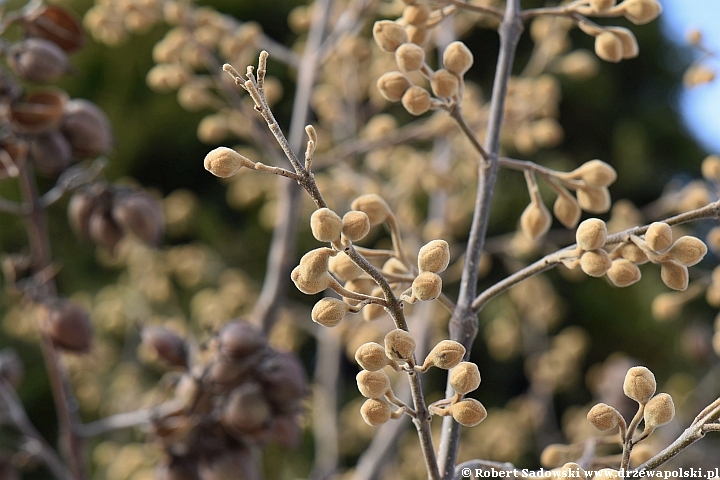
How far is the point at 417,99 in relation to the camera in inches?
18.0

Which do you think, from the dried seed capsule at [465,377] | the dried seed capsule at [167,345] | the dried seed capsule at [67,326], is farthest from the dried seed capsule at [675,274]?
the dried seed capsule at [67,326]

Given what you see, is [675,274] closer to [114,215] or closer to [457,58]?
[457,58]

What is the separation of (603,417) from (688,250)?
0.35 feet

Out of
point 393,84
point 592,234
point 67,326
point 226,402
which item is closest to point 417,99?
point 393,84

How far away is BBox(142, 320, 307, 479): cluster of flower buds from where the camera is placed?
0.61 metres

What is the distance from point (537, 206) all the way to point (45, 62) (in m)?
0.48

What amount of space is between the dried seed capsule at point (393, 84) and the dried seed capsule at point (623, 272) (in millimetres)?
171

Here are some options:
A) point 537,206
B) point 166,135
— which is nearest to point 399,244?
point 537,206

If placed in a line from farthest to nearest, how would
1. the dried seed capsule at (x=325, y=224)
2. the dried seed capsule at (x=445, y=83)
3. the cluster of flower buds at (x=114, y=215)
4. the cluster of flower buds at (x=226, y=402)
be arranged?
the cluster of flower buds at (x=114, y=215)
the cluster of flower buds at (x=226, y=402)
the dried seed capsule at (x=445, y=83)
the dried seed capsule at (x=325, y=224)

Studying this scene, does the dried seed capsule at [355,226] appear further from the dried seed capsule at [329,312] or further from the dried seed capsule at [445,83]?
the dried seed capsule at [445,83]

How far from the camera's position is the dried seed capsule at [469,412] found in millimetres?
344

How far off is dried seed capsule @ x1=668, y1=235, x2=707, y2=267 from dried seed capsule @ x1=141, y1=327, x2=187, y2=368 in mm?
434

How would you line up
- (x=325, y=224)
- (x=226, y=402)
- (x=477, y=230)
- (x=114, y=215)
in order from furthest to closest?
(x=114, y=215)
(x=226, y=402)
(x=477, y=230)
(x=325, y=224)

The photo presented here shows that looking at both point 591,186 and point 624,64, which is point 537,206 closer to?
point 591,186
